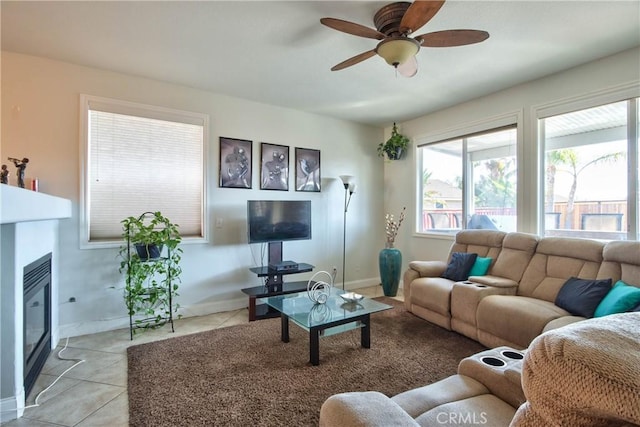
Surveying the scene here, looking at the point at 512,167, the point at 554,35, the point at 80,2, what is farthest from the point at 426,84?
the point at 80,2

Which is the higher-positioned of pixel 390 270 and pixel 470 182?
pixel 470 182

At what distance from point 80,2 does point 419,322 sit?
401cm

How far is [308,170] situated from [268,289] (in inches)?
71.7

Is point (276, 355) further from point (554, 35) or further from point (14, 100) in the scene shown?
point (554, 35)

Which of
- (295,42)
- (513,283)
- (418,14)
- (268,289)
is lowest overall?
(268,289)

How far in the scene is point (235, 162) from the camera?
3855mm

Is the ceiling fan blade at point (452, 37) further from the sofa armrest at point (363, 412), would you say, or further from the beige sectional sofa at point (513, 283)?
the sofa armrest at point (363, 412)

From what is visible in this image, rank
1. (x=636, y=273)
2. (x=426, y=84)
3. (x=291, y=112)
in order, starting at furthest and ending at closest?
(x=291, y=112), (x=426, y=84), (x=636, y=273)

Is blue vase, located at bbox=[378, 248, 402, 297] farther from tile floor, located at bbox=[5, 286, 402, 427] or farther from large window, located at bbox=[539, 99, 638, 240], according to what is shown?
tile floor, located at bbox=[5, 286, 402, 427]

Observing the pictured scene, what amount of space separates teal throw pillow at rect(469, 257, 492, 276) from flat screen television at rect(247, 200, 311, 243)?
203cm

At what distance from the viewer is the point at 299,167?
4.38 meters

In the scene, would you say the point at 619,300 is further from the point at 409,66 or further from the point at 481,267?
the point at 409,66

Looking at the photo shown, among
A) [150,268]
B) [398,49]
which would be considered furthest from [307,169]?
[398,49]

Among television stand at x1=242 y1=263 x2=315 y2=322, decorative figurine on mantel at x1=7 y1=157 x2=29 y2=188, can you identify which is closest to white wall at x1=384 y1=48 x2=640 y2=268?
television stand at x1=242 y1=263 x2=315 y2=322
